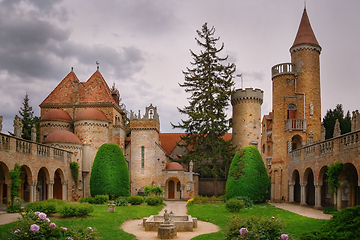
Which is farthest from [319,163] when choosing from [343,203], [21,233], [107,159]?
[21,233]

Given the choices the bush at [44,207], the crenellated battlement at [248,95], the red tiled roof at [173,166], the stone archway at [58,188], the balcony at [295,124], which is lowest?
the stone archway at [58,188]

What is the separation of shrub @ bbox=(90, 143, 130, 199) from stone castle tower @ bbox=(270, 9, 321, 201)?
15057 mm

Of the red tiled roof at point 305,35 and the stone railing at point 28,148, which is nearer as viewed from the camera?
the stone railing at point 28,148

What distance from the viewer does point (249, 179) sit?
30.6m

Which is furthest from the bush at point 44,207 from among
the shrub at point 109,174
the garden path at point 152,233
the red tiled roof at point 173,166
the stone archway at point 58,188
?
the red tiled roof at point 173,166

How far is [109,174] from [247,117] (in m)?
18.0

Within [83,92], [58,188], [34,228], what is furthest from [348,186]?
[83,92]

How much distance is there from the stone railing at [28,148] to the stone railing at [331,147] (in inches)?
802

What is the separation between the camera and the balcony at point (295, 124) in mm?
Answer: 32719

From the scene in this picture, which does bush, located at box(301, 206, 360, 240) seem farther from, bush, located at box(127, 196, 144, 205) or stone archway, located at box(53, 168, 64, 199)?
stone archway, located at box(53, 168, 64, 199)

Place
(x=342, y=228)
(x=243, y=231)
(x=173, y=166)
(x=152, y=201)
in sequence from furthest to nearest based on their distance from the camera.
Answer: (x=173, y=166) → (x=152, y=201) → (x=243, y=231) → (x=342, y=228)

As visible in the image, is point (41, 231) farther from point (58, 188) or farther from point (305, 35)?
point (305, 35)

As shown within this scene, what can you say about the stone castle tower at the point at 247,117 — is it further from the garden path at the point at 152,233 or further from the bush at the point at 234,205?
the garden path at the point at 152,233

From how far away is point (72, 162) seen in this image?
3300 centimetres
